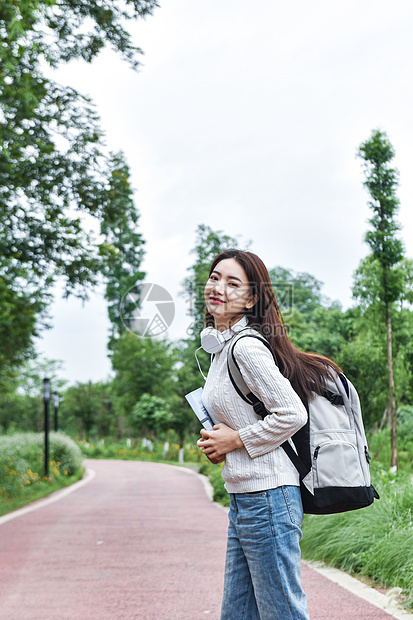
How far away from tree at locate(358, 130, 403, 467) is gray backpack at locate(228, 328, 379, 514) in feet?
45.0

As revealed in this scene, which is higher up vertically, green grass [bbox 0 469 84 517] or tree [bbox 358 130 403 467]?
tree [bbox 358 130 403 467]

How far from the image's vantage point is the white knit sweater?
2.17 meters

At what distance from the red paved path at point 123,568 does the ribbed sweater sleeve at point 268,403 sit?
2791 millimetres

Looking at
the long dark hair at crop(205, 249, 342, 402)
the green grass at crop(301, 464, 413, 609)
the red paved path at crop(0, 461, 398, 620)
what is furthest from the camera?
the green grass at crop(301, 464, 413, 609)

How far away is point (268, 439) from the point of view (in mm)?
2172

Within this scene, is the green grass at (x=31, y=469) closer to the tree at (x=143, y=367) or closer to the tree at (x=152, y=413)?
the tree at (x=152, y=413)

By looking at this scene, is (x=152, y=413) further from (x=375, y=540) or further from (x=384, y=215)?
(x=375, y=540)

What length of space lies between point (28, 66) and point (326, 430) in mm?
8503

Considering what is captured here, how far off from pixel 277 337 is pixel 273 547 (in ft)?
2.30

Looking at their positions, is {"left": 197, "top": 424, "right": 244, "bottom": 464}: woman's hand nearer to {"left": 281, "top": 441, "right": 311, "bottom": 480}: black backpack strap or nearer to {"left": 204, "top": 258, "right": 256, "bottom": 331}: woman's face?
{"left": 281, "top": 441, "right": 311, "bottom": 480}: black backpack strap

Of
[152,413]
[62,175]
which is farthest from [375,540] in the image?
[152,413]

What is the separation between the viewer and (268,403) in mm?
2184

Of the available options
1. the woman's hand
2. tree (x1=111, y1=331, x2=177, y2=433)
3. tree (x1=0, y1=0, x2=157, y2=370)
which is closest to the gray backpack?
the woman's hand

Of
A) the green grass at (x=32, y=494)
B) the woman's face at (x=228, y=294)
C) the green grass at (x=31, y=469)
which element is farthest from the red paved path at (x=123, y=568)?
the woman's face at (x=228, y=294)
